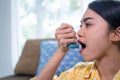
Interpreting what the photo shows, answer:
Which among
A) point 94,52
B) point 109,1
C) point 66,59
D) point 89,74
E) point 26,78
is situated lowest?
point 26,78

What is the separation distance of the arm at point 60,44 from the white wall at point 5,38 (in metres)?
2.02

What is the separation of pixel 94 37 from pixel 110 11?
0.13 m

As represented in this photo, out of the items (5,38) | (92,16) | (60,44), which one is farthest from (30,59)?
(92,16)

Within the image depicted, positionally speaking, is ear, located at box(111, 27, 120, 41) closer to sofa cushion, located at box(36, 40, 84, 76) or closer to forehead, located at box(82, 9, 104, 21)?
forehead, located at box(82, 9, 104, 21)

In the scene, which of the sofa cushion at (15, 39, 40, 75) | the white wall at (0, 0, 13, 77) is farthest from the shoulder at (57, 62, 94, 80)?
the white wall at (0, 0, 13, 77)

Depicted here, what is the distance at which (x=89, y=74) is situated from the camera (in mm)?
1142

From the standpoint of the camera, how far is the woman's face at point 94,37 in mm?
1037

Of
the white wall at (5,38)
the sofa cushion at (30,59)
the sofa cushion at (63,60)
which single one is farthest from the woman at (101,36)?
the white wall at (5,38)

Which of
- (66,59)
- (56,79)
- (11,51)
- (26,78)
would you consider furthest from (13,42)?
(56,79)

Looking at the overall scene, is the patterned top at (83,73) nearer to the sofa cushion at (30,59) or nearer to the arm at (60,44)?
the arm at (60,44)

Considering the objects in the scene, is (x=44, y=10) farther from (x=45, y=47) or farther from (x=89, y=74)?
(x=89, y=74)

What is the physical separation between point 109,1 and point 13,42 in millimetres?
2213

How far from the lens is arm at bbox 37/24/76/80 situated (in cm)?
105

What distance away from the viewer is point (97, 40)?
1.04m
